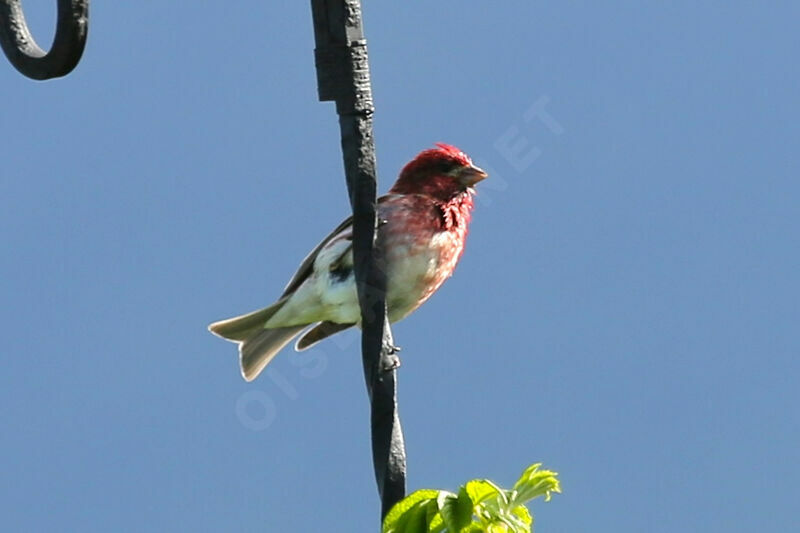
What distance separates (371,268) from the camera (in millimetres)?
2449

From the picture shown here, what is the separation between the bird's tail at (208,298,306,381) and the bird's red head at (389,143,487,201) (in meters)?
0.72

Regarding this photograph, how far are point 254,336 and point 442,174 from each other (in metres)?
0.97

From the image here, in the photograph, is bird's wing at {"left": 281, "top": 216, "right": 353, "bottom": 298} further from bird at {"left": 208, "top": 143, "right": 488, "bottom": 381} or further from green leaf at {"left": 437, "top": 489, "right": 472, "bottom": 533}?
green leaf at {"left": 437, "top": 489, "right": 472, "bottom": 533}

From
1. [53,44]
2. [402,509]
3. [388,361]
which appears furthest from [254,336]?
[402,509]

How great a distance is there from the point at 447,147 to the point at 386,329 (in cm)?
219

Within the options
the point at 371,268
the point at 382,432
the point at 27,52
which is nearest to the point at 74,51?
the point at 27,52

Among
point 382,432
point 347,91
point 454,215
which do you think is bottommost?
point 382,432

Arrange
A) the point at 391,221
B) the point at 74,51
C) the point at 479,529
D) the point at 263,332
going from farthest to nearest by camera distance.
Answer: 1. the point at 263,332
2. the point at 391,221
3. the point at 74,51
4. the point at 479,529

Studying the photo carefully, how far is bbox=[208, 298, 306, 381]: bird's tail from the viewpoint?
191 inches

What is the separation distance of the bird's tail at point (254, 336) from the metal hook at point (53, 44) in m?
2.00

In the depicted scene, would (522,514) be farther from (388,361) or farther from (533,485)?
(388,361)

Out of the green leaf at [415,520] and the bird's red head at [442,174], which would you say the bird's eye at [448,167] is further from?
the green leaf at [415,520]

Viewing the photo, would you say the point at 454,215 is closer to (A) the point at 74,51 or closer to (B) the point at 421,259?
(B) the point at 421,259

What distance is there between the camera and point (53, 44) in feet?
9.20
